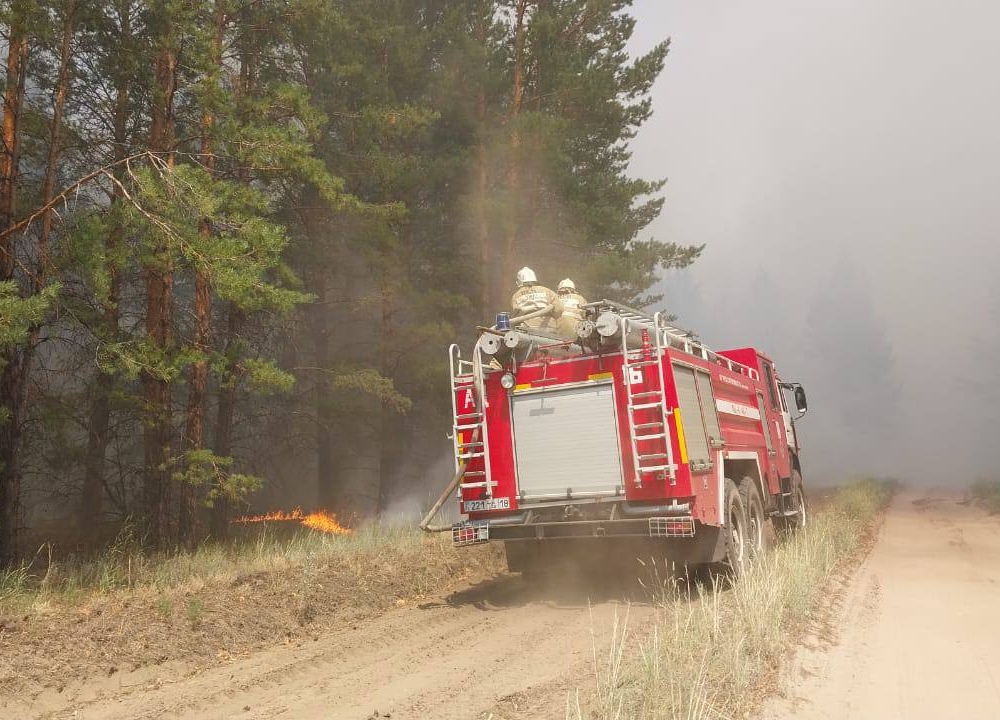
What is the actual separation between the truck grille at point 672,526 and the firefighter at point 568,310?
288cm

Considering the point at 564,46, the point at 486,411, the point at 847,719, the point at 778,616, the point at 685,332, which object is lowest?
the point at 847,719

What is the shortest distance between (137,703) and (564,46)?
61.8 ft

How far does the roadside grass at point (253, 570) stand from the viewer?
7.12m

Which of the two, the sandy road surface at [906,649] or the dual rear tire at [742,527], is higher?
the dual rear tire at [742,527]

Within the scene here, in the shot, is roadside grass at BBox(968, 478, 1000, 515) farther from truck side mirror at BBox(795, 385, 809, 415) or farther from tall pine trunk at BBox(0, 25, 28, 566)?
tall pine trunk at BBox(0, 25, 28, 566)

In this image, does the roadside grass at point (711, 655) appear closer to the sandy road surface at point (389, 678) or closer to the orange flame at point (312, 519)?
the sandy road surface at point (389, 678)

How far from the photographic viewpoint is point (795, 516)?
13.1m

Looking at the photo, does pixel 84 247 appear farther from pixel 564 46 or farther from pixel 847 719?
pixel 564 46

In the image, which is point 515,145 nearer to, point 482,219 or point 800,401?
point 482,219

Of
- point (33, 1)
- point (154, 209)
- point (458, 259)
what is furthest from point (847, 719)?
point (458, 259)

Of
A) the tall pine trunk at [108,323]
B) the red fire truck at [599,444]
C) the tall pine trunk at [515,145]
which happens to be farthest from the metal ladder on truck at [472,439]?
the tall pine trunk at [515,145]

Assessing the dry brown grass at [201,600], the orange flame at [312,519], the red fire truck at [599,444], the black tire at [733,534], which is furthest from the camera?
the orange flame at [312,519]

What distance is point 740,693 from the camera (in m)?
4.17

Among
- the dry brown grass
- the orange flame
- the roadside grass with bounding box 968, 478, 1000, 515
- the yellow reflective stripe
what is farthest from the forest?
the roadside grass with bounding box 968, 478, 1000, 515
